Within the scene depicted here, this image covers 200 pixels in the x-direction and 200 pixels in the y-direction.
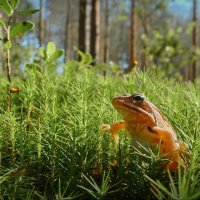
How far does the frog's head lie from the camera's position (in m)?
1.81

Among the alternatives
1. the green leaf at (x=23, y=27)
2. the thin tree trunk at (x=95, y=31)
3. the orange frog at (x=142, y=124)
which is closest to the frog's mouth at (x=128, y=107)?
the orange frog at (x=142, y=124)

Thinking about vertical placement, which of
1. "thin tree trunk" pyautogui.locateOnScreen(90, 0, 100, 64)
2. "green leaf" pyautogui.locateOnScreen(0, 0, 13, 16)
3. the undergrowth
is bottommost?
the undergrowth

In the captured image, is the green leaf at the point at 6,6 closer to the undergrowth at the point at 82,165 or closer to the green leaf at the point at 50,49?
the undergrowth at the point at 82,165

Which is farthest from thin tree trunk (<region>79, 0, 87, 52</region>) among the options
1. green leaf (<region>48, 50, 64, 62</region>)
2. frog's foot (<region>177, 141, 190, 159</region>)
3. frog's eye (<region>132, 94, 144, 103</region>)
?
frog's foot (<region>177, 141, 190, 159</region>)

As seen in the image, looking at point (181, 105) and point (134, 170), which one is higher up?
point (181, 105)

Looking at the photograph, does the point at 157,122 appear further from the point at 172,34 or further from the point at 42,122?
the point at 172,34

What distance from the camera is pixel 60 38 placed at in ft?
180

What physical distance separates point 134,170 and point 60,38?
54.6m

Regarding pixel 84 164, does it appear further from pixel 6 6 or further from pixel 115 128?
pixel 6 6

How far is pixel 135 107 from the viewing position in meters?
1.83

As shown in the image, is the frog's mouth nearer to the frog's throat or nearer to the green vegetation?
the frog's throat

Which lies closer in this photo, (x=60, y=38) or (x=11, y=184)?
(x=11, y=184)

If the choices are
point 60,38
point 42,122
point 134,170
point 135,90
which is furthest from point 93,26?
point 60,38

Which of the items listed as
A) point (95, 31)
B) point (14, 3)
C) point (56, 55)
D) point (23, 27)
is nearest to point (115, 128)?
point (23, 27)
